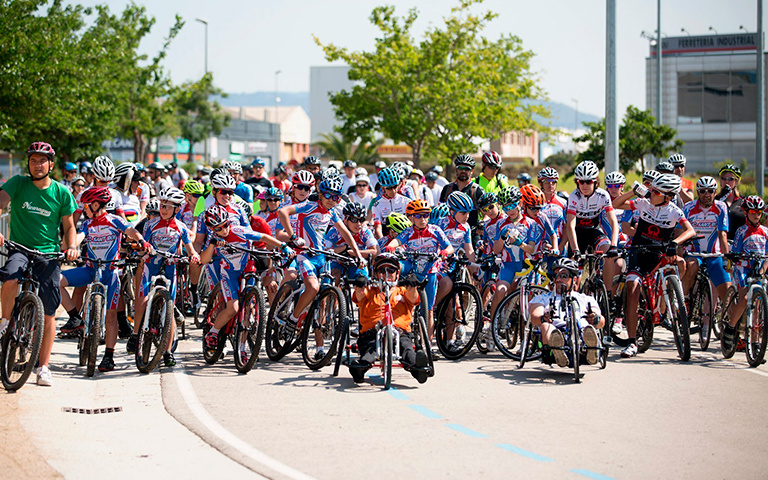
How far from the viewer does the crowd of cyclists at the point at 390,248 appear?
376 inches

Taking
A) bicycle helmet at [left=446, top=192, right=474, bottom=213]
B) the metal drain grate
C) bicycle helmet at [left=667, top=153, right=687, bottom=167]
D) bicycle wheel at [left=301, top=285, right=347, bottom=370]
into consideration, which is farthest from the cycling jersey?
the metal drain grate

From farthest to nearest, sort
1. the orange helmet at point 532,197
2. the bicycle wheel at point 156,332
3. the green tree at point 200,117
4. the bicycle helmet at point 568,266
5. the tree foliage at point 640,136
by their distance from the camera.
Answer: the green tree at point 200,117, the tree foliage at point 640,136, the orange helmet at point 532,197, the bicycle helmet at point 568,266, the bicycle wheel at point 156,332

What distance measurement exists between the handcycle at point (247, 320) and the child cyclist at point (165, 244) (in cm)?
52

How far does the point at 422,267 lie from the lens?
11.1 metres

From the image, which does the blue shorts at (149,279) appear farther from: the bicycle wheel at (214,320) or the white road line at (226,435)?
the white road line at (226,435)

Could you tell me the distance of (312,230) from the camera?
37.5ft

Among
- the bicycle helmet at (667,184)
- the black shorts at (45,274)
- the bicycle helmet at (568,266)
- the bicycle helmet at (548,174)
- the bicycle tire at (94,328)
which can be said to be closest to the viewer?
the black shorts at (45,274)

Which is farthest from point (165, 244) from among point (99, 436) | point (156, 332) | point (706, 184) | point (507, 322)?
point (706, 184)

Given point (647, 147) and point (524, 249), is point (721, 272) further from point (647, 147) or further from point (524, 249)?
point (647, 147)

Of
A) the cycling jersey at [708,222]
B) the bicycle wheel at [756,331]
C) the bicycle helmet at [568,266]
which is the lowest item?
the bicycle wheel at [756,331]

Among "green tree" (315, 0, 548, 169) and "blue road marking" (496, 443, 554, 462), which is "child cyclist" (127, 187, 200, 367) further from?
"green tree" (315, 0, 548, 169)

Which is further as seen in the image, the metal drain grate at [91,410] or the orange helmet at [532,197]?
the orange helmet at [532,197]

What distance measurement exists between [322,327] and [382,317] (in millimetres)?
1155

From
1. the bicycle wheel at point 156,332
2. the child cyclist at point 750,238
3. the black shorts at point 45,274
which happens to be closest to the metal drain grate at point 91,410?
the black shorts at point 45,274
